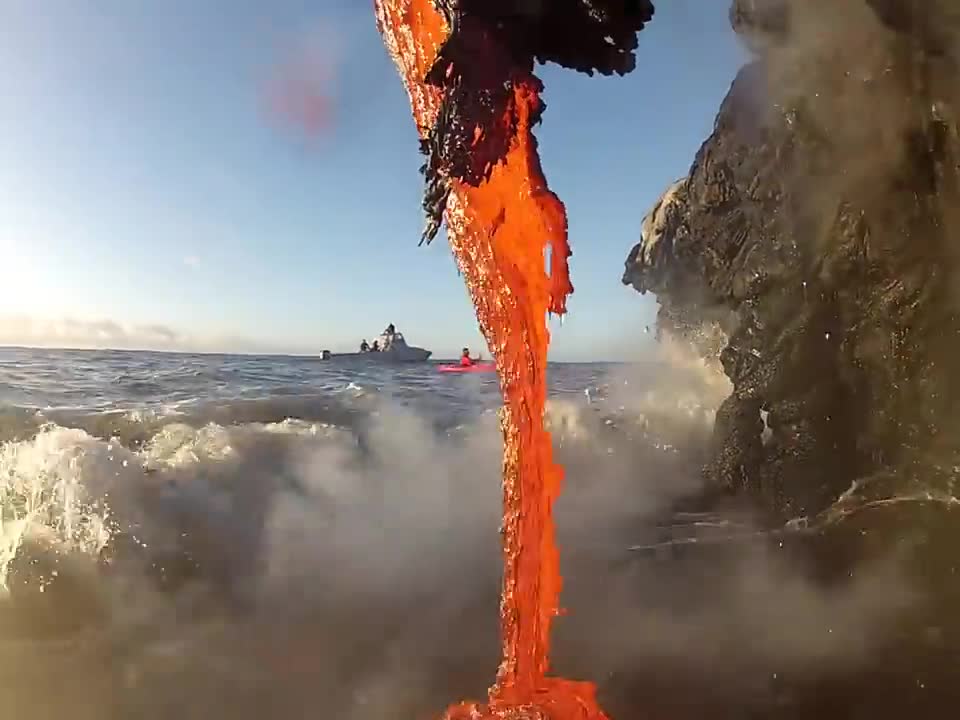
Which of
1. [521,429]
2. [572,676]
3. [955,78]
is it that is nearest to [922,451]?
[955,78]

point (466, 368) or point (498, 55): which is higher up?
point (498, 55)

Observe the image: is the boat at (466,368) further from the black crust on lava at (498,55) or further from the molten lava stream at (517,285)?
the black crust on lava at (498,55)

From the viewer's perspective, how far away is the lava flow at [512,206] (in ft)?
2.67

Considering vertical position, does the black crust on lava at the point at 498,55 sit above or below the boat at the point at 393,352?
above

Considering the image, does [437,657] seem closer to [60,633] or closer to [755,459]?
[60,633]

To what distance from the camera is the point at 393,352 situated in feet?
8.29

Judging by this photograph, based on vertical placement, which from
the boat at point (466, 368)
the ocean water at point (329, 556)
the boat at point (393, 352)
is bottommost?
the ocean water at point (329, 556)

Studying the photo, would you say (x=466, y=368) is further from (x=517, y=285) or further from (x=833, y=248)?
(x=833, y=248)

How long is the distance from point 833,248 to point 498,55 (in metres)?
2.32

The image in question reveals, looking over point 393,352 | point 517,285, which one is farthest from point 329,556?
point 517,285

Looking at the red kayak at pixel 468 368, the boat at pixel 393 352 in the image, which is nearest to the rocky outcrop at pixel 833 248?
the red kayak at pixel 468 368

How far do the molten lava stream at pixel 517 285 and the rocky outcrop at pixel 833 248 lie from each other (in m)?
1.30

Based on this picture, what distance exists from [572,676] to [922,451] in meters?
1.57

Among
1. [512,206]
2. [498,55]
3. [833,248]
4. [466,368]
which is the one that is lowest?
[466,368]
